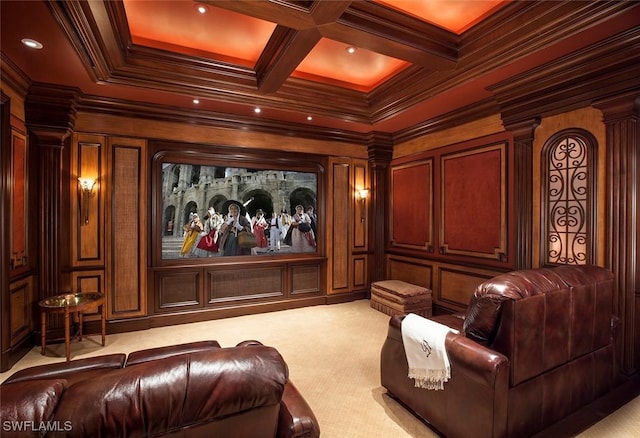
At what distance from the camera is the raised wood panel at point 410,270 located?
15.3 ft

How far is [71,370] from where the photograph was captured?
1.62 meters

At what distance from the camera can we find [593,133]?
2.89m

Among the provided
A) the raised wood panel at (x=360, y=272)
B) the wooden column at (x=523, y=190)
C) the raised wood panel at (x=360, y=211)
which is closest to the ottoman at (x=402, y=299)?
the raised wood panel at (x=360, y=272)

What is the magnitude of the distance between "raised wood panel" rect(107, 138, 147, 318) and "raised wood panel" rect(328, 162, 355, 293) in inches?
108

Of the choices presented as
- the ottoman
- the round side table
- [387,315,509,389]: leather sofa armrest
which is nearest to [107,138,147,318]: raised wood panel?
the round side table

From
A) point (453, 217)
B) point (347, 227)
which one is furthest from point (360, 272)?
point (453, 217)

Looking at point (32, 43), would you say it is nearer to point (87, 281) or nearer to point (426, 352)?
point (87, 281)

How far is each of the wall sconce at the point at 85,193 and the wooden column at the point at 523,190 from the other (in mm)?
4981

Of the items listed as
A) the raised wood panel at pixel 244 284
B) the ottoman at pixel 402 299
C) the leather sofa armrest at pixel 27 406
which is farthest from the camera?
the raised wood panel at pixel 244 284

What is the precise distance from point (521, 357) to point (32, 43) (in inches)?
165

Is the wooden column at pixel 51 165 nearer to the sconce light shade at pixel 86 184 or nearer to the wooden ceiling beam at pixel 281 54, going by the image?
the sconce light shade at pixel 86 184

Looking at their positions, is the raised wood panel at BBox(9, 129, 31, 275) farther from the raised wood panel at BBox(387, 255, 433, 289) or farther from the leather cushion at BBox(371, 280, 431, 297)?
the raised wood panel at BBox(387, 255, 433, 289)

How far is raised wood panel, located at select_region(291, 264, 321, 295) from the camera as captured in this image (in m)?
4.95

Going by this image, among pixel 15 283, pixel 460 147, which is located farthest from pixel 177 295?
pixel 460 147
